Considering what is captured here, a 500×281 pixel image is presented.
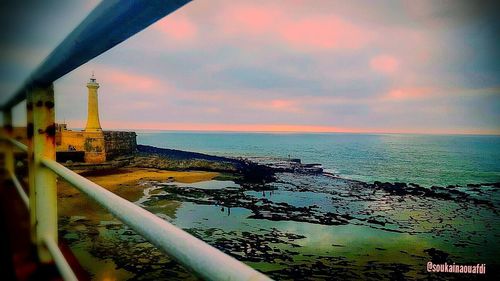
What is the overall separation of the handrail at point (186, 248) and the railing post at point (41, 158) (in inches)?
40.8

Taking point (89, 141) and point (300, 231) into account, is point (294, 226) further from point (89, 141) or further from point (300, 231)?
point (89, 141)

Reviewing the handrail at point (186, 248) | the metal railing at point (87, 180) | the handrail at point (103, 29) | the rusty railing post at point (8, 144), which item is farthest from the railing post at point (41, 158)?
the rusty railing post at point (8, 144)

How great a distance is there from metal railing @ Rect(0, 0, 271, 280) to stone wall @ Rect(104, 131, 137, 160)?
2827 cm

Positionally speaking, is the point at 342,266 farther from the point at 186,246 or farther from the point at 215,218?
the point at 186,246

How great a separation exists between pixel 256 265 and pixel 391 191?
24.2 m

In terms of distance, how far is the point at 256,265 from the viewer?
1217 centimetres

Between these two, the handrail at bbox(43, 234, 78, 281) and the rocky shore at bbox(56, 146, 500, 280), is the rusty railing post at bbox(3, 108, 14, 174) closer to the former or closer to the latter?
the handrail at bbox(43, 234, 78, 281)

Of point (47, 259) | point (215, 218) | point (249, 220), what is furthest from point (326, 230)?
point (47, 259)

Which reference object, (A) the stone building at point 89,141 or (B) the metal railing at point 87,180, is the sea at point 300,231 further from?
(A) the stone building at point 89,141

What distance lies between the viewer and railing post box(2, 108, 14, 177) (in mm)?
2373

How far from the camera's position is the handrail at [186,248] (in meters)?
0.34

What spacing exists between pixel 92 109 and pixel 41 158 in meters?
27.5

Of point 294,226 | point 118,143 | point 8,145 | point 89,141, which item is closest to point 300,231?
point 294,226

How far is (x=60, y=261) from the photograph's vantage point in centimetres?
121
